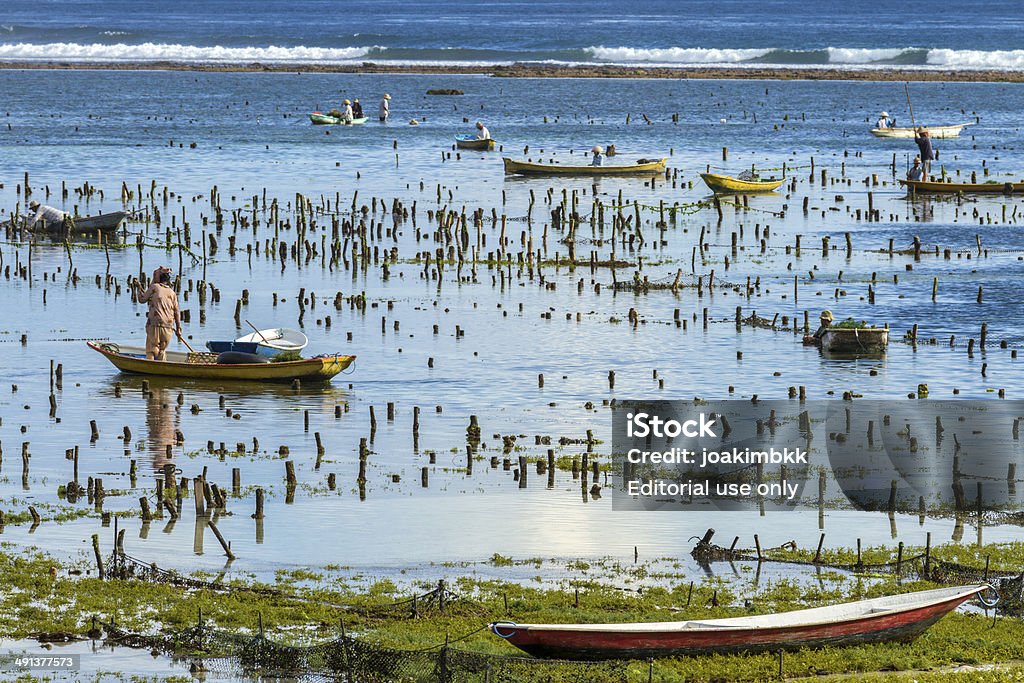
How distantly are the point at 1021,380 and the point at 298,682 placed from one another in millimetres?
23807

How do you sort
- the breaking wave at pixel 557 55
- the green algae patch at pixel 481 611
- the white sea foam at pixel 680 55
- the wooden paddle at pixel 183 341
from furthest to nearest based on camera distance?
1. the white sea foam at pixel 680 55
2. the breaking wave at pixel 557 55
3. the wooden paddle at pixel 183 341
4. the green algae patch at pixel 481 611

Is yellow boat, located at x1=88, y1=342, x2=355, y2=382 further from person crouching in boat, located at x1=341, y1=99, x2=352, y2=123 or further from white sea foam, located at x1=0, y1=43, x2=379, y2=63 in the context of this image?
white sea foam, located at x1=0, y1=43, x2=379, y2=63

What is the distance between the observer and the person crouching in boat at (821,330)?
1615 inches

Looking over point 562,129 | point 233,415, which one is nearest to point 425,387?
point 233,415

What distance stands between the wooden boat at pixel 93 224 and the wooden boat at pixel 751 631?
136 feet

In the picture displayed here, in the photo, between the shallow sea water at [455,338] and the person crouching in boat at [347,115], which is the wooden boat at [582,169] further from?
the person crouching in boat at [347,115]

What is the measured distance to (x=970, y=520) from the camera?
2631 cm

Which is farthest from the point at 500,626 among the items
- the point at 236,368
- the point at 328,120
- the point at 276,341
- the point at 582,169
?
the point at 328,120

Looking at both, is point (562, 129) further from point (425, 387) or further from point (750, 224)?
point (425, 387)

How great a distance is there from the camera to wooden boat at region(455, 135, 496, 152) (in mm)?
91625

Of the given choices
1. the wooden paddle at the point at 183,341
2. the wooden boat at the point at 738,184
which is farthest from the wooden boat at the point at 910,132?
the wooden paddle at the point at 183,341

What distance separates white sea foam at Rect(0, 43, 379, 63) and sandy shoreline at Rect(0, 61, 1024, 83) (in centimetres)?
738

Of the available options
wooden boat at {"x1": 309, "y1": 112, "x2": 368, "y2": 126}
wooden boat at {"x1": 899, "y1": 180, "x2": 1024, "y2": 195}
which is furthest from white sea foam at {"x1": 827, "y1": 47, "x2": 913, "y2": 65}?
wooden boat at {"x1": 899, "y1": 180, "x2": 1024, "y2": 195}

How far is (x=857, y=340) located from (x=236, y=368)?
15246 mm
